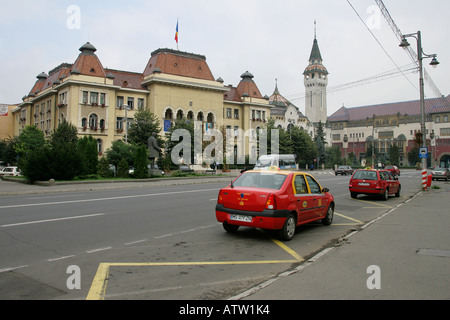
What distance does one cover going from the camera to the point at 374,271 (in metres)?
5.66

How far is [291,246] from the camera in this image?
7809 millimetres

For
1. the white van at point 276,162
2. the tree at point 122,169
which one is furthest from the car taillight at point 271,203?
the white van at point 276,162

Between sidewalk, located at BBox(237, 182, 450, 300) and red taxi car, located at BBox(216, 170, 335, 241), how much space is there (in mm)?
1231

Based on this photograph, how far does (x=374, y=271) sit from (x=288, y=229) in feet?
9.04

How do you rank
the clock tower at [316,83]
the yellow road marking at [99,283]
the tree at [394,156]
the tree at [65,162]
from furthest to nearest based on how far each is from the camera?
the clock tower at [316,83], the tree at [394,156], the tree at [65,162], the yellow road marking at [99,283]

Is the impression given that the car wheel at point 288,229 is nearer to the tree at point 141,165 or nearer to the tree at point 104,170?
the tree at point 141,165

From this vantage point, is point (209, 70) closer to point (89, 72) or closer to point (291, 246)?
point (89, 72)

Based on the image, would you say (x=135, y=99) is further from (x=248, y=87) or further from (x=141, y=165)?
(x=141, y=165)

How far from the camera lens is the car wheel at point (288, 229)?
8070 millimetres

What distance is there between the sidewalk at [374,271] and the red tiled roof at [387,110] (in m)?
124

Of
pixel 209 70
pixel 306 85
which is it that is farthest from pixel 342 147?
pixel 209 70

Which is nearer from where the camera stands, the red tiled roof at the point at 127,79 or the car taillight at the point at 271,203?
the car taillight at the point at 271,203

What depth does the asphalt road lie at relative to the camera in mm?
4949

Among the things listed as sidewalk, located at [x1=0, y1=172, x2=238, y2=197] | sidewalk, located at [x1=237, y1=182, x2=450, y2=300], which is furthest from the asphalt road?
sidewalk, located at [x1=0, y1=172, x2=238, y2=197]
